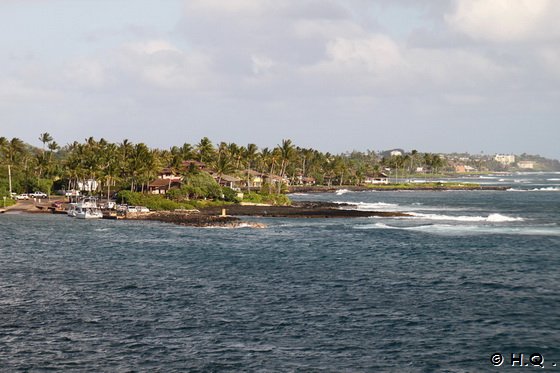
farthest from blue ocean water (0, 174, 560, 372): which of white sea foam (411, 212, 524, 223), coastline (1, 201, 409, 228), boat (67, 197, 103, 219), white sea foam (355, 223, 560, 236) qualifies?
white sea foam (411, 212, 524, 223)

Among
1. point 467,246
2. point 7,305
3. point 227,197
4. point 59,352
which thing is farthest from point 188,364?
point 227,197

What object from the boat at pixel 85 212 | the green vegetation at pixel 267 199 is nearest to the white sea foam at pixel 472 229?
the boat at pixel 85 212

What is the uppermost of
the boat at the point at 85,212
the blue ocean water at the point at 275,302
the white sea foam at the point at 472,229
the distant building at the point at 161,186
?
the distant building at the point at 161,186

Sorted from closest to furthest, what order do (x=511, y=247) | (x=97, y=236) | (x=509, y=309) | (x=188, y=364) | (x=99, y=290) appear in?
(x=188, y=364) → (x=509, y=309) → (x=99, y=290) → (x=511, y=247) → (x=97, y=236)

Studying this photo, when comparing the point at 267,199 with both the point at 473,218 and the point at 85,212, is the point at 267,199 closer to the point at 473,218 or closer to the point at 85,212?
the point at 85,212

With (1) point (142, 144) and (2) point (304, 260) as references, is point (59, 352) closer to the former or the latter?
(2) point (304, 260)

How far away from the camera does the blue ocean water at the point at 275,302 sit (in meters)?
36.6

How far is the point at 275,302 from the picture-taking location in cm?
4981

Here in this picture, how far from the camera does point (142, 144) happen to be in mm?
154750

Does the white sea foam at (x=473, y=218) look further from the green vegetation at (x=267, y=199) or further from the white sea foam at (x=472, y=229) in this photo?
the green vegetation at (x=267, y=199)

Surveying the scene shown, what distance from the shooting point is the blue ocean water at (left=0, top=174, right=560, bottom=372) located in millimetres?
36625

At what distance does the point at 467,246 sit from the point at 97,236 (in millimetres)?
48643

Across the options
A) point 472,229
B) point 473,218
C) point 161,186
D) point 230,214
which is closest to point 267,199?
point 161,186

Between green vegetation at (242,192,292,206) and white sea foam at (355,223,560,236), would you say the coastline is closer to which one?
green vegetation at (242,192,292,206)
